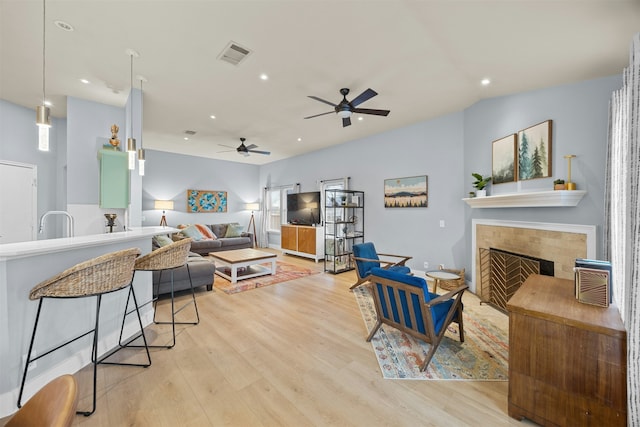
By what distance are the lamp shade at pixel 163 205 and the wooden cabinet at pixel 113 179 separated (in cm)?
378

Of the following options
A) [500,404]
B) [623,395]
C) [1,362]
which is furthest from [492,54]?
[1,362]

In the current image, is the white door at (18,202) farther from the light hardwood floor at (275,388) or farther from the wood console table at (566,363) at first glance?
the wood console table at (566,363)

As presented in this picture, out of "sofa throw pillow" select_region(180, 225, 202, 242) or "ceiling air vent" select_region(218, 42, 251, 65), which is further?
"sofa throw pillow" select_region(180, 225, 202, 242)

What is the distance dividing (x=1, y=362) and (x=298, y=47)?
Result: 10.8 ft

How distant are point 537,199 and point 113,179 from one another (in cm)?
531

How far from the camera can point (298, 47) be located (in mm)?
2547

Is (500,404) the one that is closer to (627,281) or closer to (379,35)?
(627,281)

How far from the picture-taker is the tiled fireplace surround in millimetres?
2590

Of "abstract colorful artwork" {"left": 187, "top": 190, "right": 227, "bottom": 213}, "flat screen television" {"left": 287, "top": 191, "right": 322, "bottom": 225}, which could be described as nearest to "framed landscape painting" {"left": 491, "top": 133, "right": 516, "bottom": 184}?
"flat screen television" {"left": 287, "top": 191, "right": 322, "bottom": 225}

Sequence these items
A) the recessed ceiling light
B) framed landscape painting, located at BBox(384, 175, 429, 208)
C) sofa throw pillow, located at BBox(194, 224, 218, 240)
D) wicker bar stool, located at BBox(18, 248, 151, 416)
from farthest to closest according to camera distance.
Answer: sofa throw pillow, located at BBox(194, 224, 218, 240) < framed landscape painting, located at BBox(384, 175, 429, 208) < the recessed ceiling light < wicker bar stool, located at BBox(18, 248, 151, 416)

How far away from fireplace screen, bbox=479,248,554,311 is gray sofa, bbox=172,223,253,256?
611 cm

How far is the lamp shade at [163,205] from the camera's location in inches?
273

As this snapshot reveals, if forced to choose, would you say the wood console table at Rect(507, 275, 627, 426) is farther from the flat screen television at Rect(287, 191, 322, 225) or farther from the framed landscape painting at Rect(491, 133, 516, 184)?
the flat screen television at Rect(287, 191, 322, 225)

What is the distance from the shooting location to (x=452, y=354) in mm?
2316
